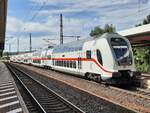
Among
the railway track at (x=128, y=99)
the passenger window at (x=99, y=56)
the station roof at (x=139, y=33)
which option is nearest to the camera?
the railway track at (x=128, y=99)

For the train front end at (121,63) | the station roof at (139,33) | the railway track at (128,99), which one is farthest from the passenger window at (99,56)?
the station roof at (139,33)

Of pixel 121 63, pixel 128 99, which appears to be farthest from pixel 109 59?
pixel 128 99

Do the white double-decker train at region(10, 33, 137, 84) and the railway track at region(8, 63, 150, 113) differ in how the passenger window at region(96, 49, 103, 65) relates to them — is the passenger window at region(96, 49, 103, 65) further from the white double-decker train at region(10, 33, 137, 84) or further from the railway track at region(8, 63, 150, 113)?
the railway track at region(8, 63, 150, 113)

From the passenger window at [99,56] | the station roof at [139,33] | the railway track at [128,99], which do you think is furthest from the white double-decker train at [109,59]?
the station roof at [139,33]

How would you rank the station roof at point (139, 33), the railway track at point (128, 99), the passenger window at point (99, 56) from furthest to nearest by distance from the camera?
the station roof at point (139, 33) → the passenger window at point (99, 56) → the railway track at point (128, 99)

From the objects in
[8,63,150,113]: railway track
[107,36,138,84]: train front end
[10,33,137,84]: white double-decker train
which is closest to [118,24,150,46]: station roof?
[10,33,137,84]: white double-decker train

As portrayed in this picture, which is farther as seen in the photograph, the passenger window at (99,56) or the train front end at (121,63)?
the passenger window at (99,56)

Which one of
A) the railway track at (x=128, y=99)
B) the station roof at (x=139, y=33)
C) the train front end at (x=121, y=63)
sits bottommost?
the railway track at (x=128, y=99)

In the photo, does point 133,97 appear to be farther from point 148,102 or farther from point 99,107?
point 99,107

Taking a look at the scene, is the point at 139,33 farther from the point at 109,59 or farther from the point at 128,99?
the point at 128,99

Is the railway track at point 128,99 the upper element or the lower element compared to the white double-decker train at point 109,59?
lower

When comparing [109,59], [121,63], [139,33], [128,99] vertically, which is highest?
[139,33]

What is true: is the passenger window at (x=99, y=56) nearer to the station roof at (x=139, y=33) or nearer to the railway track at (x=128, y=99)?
the railway track at (x=128, y=99)

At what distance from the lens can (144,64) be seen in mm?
38344
